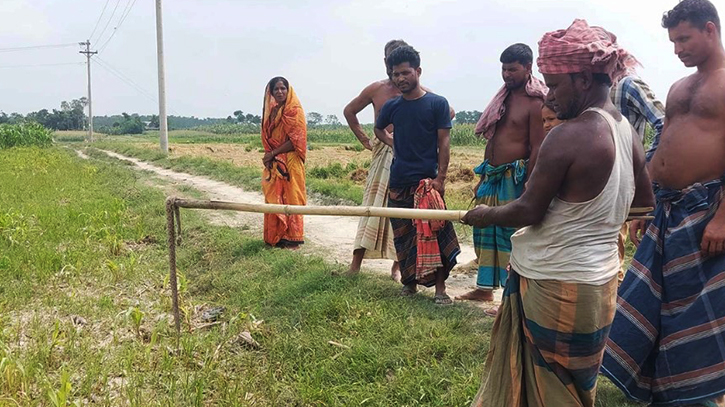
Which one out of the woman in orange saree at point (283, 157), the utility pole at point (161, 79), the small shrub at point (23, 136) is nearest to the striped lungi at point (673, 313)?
the woman in orange saree at point (283, 157)

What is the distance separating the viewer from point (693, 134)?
2.59 meters

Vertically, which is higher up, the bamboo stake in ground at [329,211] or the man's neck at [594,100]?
the man's neck at [594,100]

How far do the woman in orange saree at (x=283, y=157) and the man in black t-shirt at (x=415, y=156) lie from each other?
1920 mm

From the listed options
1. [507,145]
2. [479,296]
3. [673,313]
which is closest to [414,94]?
[507,145]

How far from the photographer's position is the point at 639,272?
9.04 feet

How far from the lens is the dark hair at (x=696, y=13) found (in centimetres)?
250

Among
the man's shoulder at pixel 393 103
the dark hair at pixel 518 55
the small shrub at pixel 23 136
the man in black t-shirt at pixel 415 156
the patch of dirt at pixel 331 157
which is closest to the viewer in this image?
the dark hair at pixel 518 55

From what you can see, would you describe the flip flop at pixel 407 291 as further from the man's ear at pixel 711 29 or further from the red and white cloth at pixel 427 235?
Result: the man's ear at pixel 711 29

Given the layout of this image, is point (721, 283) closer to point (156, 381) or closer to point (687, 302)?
point (687, 302)

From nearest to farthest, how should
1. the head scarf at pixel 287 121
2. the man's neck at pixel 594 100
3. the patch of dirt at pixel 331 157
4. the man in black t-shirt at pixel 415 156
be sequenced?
the man's neck at pixel 594 100 → the man in black t-shirt at pixel 415 156 → the head scarf at pixel 287 121 → the patch of dirt at pixel 331 157

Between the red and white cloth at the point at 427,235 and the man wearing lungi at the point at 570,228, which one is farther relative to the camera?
the red and white cloth at the point at 427,235

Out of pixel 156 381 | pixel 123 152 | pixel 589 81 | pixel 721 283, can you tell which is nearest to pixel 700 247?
pixel 721 283

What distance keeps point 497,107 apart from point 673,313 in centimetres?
172

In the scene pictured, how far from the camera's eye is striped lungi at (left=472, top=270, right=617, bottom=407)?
2.02 meters
